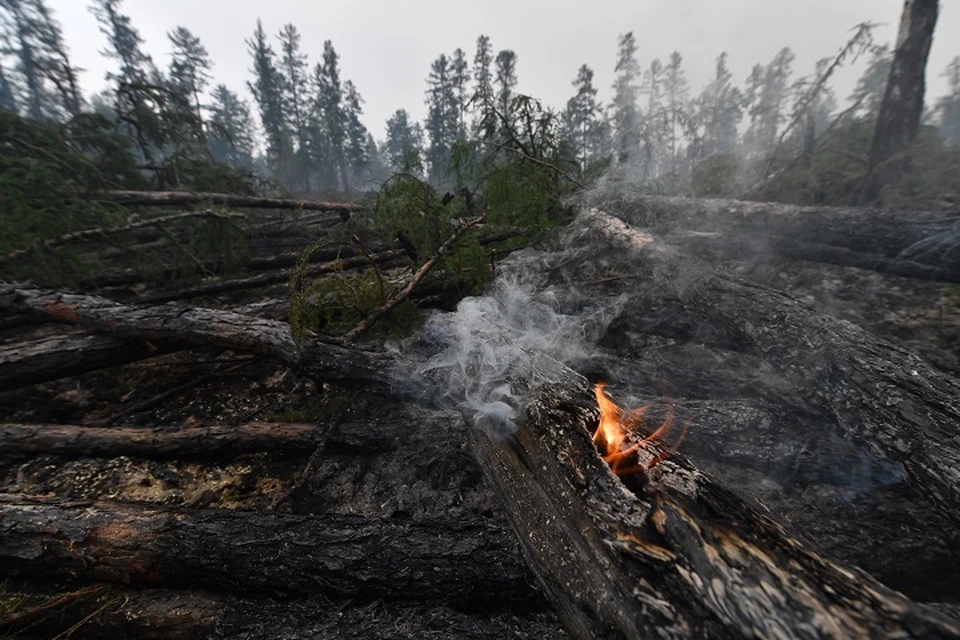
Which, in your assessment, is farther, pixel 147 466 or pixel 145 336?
pixel 145 336

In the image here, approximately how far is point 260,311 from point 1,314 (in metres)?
2.53

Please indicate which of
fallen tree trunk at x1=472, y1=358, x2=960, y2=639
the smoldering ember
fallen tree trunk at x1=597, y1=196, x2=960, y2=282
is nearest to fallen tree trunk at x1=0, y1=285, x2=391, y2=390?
the smoldering ember

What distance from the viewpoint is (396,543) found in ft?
7.21

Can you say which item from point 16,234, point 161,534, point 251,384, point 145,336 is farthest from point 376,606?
point 16,234

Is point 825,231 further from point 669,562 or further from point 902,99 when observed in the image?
point 669,562

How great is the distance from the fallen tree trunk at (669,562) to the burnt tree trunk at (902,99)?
8.98 metres

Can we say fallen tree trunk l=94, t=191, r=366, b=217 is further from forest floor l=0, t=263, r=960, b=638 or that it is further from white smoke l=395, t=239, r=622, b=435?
white smoke l=395, t=239, r=622, b=435

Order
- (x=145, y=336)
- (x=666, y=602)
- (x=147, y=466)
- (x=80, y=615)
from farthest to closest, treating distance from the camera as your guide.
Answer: (x=145, y=336)
(x=147, y=466)
(x=80, y=615)
(x=666, y=602)

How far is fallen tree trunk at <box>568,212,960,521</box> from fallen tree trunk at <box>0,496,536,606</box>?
223cm

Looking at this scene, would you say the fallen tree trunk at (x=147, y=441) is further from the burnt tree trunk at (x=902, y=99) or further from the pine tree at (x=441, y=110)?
the pine tree at (x=441, y=110)

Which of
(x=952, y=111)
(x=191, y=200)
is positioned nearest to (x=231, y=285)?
(x=191, y=200)

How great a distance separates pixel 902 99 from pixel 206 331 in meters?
11.4

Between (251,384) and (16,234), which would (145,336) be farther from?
(16,234)

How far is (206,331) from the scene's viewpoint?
11.9 feet
